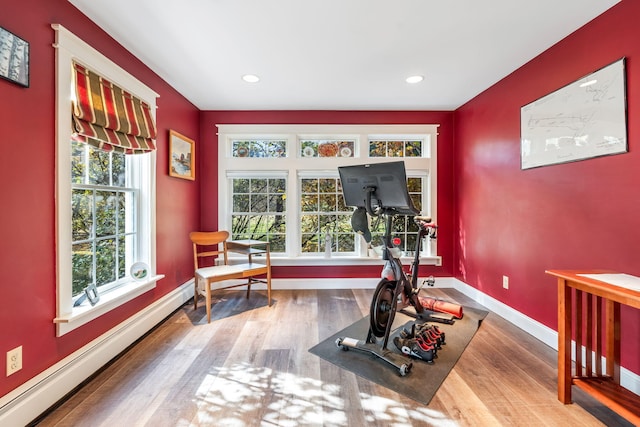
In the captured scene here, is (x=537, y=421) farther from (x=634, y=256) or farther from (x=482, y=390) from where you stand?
(x=634, y=256)

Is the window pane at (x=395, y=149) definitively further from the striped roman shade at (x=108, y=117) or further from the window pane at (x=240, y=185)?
the striped roman shade at (x=108, y=117)

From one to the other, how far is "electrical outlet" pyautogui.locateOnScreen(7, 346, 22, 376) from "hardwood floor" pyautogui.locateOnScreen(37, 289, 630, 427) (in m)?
0.34

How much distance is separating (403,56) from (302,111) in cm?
167

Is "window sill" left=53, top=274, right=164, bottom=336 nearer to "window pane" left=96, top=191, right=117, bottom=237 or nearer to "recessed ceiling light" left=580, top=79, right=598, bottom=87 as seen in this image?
"window pane" left=96, top=191, right=117, bottom=237

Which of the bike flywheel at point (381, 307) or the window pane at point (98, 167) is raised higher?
the window pane at point (98, 167)

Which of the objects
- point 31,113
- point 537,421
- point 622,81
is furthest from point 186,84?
point 537,421

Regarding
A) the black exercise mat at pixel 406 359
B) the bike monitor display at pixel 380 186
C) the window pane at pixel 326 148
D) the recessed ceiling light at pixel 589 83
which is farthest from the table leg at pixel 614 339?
the window pane at pixel 326 148

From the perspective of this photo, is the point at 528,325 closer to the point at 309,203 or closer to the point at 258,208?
the point at 309,203

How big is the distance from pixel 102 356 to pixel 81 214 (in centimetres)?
104

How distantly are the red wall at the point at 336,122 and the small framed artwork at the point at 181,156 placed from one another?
11.7 inches

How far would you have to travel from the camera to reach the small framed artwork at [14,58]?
138 centimetres

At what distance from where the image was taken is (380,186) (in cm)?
208

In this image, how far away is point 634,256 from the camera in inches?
68.2

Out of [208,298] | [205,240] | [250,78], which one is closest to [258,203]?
[205,240]
